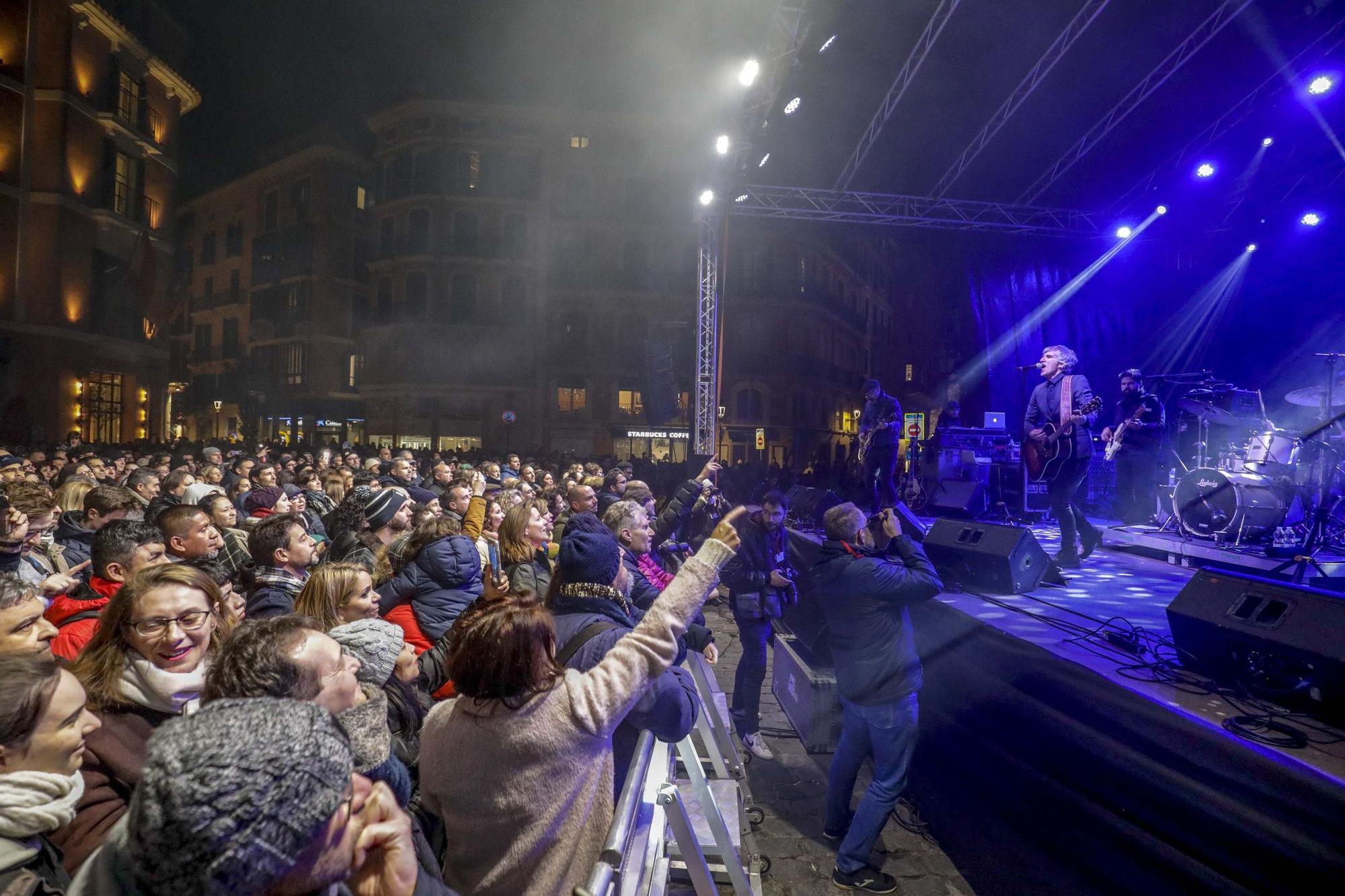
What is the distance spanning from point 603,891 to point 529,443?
98.0 ft

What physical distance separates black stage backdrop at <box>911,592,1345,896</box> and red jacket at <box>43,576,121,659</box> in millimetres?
4622

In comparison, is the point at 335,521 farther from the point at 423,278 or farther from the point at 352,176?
the point at 352,176

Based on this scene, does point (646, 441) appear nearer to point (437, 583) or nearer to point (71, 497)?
point (71, 497)

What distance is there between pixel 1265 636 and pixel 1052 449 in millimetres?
3001

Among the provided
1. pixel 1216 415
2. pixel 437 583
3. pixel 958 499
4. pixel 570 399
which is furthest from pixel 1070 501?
pixel 570 399

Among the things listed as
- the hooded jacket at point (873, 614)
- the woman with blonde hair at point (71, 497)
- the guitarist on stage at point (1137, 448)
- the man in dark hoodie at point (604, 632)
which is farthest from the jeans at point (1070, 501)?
the woman with blonde hair at point (71, 497)

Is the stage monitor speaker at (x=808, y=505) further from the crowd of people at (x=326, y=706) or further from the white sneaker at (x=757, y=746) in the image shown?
the crowd of people at (x=326, y=706)

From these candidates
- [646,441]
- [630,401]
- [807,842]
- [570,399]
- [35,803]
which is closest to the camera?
[35,803]

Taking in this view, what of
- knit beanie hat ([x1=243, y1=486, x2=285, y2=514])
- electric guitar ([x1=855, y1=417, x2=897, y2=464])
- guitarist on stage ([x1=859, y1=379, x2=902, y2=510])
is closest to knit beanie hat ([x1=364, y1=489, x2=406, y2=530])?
knit beanie hat ([x1=243, y1=486, x2=285, y2=514])

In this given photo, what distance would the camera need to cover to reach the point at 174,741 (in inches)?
37.1

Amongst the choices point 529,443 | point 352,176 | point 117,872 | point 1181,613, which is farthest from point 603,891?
point 352,176

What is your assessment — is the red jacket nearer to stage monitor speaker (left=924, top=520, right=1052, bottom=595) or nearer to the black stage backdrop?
the black stage backdrop

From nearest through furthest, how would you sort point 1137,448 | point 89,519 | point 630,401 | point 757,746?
point 89,519
point 757,746
point 1137,448
point 630,401

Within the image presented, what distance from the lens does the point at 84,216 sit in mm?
21344
